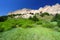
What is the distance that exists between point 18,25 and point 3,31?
1790 millimetres

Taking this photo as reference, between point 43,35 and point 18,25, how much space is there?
331 centimetres

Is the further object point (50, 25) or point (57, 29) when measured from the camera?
point (50, 25)

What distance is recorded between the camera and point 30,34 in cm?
1151

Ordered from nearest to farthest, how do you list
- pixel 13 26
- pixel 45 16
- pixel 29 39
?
1. pixel 29 39
2. pixel 13 26
3. pixel 45 16

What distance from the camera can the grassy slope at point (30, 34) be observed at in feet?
36.2

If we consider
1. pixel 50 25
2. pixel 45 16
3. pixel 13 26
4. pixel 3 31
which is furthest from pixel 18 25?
pixel 45 16

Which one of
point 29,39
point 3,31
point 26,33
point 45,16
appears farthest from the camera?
point 45,16

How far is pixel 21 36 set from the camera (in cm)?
1133

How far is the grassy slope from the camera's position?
434 inches

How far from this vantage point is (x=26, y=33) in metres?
11.7

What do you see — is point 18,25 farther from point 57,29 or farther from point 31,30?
point 57,29

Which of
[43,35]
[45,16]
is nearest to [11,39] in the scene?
[43,35]

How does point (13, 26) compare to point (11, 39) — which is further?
point (13, 26)

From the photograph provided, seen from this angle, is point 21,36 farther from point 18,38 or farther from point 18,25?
point 18,25
